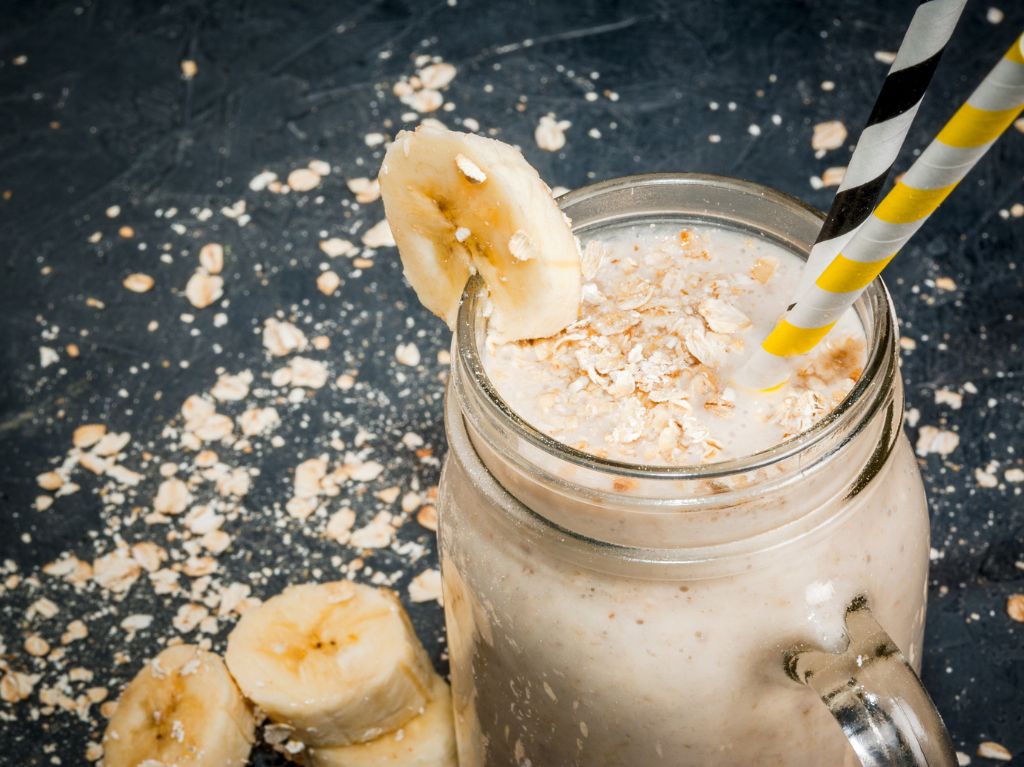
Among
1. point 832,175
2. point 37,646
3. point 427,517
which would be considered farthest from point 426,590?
point 832,175

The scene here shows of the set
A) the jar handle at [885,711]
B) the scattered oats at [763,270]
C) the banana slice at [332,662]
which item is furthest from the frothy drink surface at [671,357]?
the banana slice at [332,662]

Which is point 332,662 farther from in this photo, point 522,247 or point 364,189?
point 364,189

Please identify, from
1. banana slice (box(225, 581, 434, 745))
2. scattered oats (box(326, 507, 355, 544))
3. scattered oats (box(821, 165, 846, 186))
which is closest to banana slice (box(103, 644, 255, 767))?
banana slice (box(225, 581, 434, 745))

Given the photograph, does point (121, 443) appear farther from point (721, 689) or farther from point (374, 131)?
point (721, 689)

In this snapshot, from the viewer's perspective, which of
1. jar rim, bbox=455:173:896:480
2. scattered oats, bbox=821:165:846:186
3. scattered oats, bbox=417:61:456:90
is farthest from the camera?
scattered oats, bbox=417:61:456:90

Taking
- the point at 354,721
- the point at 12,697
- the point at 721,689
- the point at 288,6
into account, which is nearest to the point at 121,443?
the point at 12,697

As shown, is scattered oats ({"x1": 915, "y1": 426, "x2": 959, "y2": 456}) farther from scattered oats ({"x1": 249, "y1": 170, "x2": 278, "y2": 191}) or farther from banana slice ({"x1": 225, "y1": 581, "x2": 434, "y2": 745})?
scattered oats ({"x1": 249, "y1": 170, "x2": 278, "y2": 191})

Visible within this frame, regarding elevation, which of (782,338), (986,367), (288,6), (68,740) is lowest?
(68,740)
